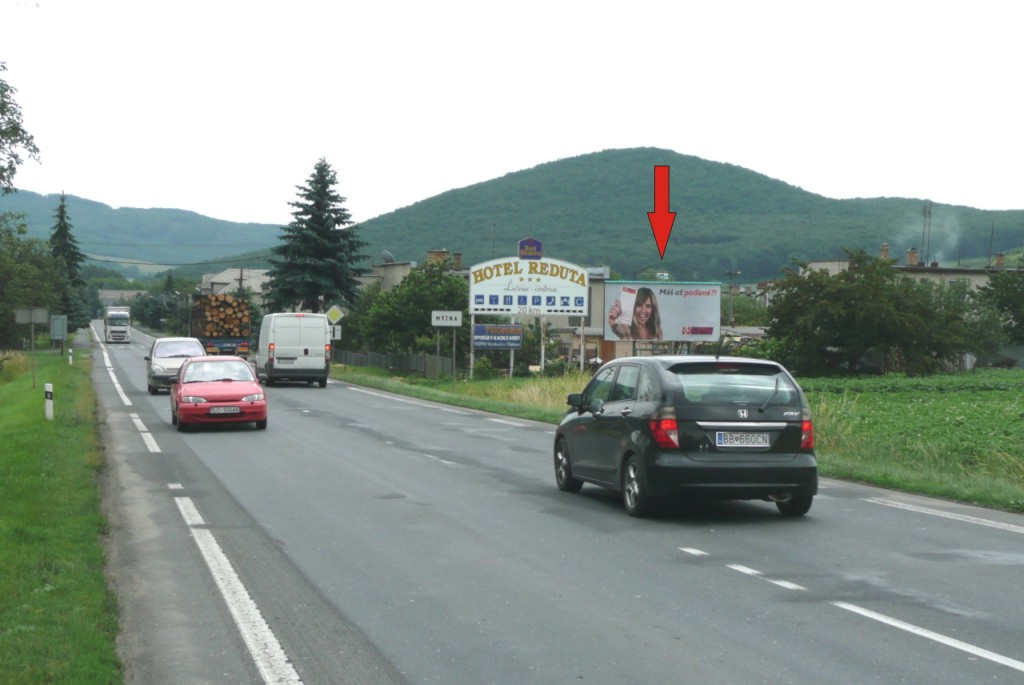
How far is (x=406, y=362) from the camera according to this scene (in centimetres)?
5972

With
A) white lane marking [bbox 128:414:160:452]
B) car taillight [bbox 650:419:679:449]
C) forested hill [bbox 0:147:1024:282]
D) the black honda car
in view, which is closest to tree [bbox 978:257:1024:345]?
forested hill [bbox 0:147:1024:282]

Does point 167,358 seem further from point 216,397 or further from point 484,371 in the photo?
point 484,371

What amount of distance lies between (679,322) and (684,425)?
112ft

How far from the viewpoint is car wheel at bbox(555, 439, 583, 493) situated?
14.3 m

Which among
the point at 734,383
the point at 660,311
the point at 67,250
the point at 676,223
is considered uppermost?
the point at 676,223

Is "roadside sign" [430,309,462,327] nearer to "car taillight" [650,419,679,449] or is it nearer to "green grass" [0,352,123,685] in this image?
"green grass" [0,352,123,685]

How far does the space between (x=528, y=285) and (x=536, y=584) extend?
43815 millimetres

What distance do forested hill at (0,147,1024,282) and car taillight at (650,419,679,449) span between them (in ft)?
417

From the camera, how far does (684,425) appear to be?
11625mm

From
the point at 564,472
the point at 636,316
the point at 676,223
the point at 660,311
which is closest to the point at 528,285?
the point at 636,316

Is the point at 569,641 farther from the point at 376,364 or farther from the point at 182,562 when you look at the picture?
the point at 376,364

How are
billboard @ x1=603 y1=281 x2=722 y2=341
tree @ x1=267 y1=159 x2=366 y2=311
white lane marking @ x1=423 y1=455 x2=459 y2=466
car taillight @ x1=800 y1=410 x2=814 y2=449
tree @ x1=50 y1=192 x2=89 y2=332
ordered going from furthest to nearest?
tree @ x1=50 y1=192 x2=89 y2=332
tree @ x1=267 y1=159 x2=366 y2=311
billboard @ x1=603 y1=281 x2=722 y2=341
white lane marking @ x1=423 y1=455 x2=459 y2=466
car taillight @ x1=800 y1=410 x2=814 y2=449

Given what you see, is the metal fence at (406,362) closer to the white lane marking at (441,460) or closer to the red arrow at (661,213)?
the red arrow at (661,213)

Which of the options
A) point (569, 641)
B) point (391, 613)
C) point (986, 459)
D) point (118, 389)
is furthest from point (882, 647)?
point (118, 389)
